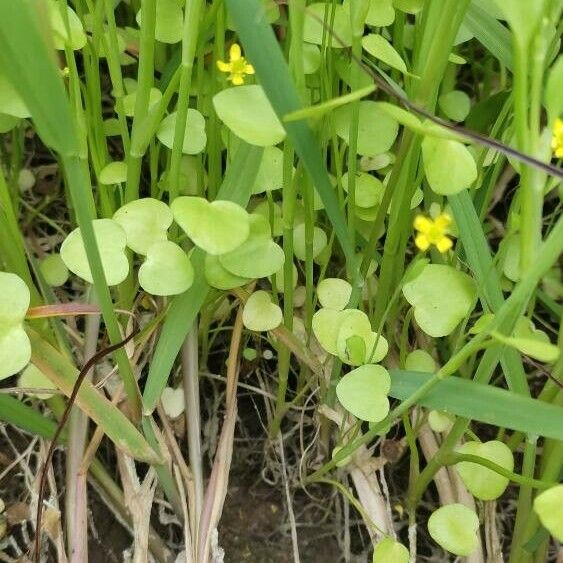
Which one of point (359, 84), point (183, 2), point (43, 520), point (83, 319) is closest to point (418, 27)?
point (359, 84)

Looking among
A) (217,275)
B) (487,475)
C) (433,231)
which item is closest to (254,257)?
(217,275)

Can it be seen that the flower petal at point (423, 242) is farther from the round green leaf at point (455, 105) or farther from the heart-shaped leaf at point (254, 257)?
the round green leaf at point (455, 105)

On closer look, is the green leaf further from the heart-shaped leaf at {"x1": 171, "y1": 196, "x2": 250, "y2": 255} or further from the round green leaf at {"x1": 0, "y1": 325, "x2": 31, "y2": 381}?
the heart-shaped leaf at {"x1": 171, "y1": 196, "x2": 250, "y2": 255}

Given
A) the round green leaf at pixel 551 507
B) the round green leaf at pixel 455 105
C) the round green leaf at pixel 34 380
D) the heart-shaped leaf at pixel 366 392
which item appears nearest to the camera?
the round green leaf at pixel 551 507

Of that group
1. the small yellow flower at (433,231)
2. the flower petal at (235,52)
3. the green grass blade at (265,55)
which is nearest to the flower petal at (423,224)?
the small yellow flower at (433,231)

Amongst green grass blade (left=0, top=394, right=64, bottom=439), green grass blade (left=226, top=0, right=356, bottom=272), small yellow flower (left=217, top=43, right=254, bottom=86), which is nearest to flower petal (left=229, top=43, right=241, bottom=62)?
small yellow flower (left=217, top=43, right=254, bottom=86)

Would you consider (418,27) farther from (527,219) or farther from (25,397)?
(25,397)

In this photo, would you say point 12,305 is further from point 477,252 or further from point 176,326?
point 477,252
